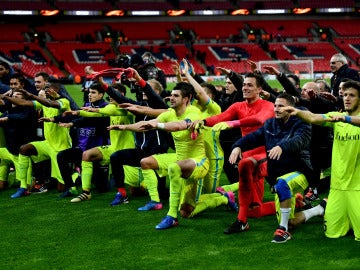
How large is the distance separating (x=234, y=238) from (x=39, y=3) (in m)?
47.6

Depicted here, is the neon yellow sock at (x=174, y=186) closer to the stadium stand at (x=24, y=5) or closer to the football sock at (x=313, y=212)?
the football sock at (x=313, y=212)

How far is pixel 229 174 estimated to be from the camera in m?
9.35

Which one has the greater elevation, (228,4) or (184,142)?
(228,4)

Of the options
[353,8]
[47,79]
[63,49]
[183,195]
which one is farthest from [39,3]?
[183,195]

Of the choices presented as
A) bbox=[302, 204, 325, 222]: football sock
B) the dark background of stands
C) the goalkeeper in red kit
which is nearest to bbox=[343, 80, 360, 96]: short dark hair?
the goalkeeper in red kit

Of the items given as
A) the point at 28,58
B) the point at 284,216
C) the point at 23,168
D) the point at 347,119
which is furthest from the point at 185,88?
the point at 28,58

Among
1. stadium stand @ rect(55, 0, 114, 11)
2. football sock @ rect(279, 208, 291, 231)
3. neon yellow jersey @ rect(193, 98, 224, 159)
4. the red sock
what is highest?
stadium stand @ rect(55, 0, 114, 11)

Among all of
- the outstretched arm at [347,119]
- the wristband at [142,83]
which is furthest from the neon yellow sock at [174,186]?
the outstretched arm at [347,119]

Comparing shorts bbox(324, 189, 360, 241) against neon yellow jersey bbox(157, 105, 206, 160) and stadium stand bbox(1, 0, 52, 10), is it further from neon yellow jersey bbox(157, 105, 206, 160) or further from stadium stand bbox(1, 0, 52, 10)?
stadium stand bbox(1, 0, 52, 10)

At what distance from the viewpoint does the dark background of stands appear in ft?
153

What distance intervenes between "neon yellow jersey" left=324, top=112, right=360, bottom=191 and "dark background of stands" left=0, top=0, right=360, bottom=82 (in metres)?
36.2

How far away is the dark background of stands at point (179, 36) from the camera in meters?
46.5

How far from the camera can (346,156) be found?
20.6 feet

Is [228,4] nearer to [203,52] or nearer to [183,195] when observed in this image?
[203,52]
